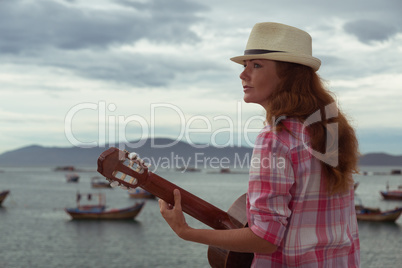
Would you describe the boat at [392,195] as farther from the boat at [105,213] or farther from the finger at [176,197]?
the finger at [176,197]

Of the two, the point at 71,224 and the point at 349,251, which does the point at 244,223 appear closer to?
the point at 349,251

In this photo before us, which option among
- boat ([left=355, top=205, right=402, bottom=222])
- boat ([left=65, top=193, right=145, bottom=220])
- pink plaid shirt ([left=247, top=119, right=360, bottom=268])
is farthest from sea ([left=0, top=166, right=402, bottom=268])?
pink plaid shirt ([left=247, top=119, right=360, bottom=268])

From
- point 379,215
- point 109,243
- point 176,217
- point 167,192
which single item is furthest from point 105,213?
point 176,217

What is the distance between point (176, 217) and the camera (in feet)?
5.73

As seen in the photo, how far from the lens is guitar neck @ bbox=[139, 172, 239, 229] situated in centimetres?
195

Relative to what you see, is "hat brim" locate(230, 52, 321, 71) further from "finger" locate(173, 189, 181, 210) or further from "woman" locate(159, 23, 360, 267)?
"finger" locate(173, 189, 181, 210)

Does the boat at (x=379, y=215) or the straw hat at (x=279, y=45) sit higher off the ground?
the straw hat at (x=279, y=45)

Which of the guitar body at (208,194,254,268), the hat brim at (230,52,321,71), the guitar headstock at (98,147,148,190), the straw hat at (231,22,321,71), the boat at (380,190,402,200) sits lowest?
the boat at (380,190,402,200)

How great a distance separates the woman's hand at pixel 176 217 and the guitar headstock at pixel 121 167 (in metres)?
0.19

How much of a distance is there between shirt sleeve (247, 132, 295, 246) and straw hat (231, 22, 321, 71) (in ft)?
1.19

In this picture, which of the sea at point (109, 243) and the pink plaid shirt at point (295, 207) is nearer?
the pink plaid shirt at point (295, 207)

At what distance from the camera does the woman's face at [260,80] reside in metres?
1.75

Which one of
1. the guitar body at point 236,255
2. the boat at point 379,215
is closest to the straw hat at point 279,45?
the guitar body at point 236,255

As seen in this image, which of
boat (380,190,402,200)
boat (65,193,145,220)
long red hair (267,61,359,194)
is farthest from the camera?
boat (380,190,402,200)
